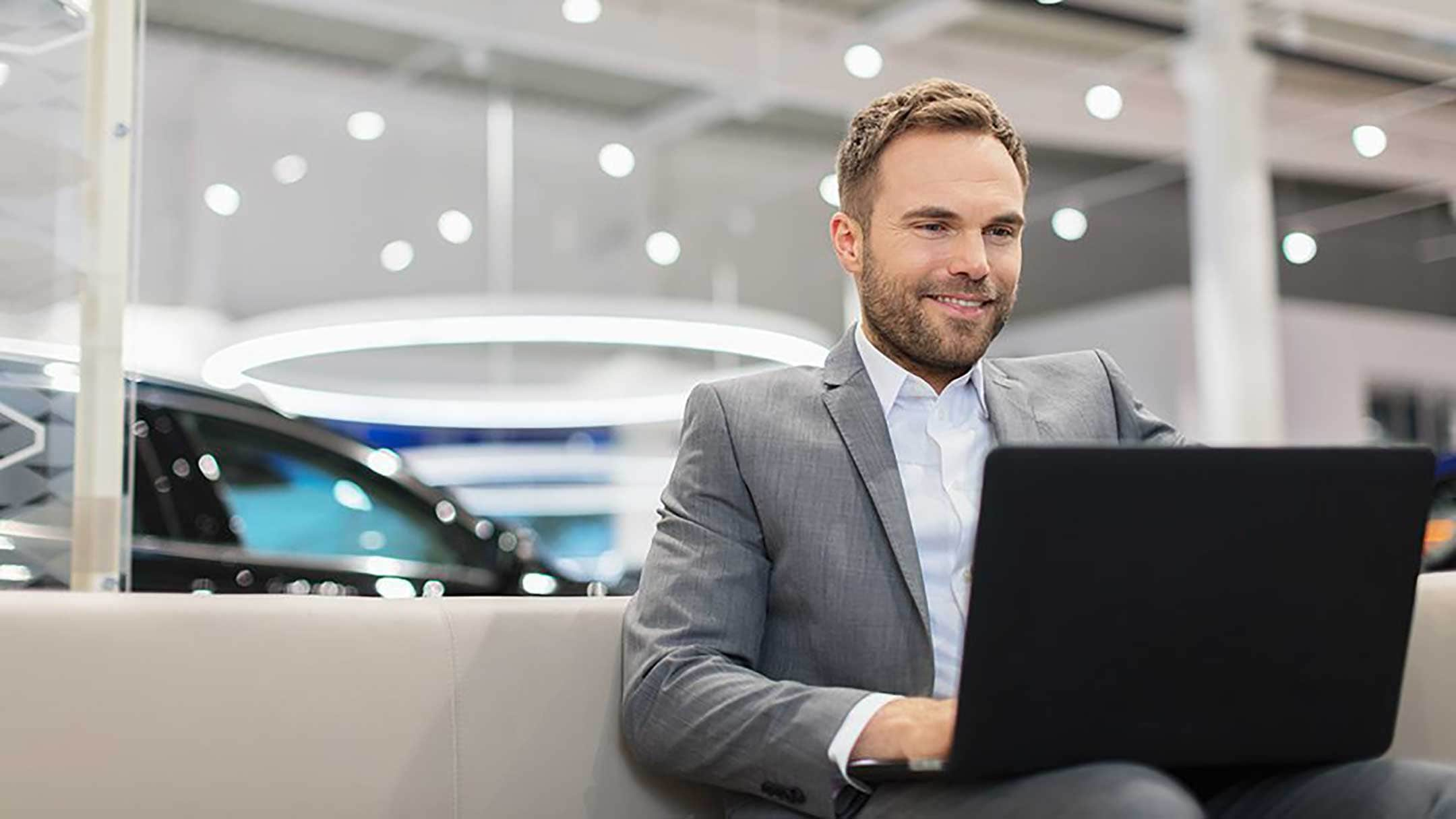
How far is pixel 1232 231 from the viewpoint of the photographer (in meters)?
8.38

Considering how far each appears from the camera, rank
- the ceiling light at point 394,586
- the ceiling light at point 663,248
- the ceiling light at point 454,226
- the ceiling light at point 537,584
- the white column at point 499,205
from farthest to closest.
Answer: the ceiling light at point 663,248 < the white column at point 499,205 < the ceiling light at point 454,226 < the ceiling light at point 537,584 < the ceiling light at point 394,586

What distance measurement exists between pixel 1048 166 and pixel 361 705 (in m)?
9.80

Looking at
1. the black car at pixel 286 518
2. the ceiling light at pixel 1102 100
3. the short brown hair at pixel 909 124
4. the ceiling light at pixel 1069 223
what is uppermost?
the ceiling light at pixel 1102 100

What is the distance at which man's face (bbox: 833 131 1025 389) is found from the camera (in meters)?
1.87

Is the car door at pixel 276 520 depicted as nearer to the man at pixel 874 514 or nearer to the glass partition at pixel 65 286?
the glass partition at pixel 65 286

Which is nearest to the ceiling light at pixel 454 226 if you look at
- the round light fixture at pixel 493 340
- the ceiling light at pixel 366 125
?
the round light fixture at pixel 493 340

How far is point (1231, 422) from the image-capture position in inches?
325

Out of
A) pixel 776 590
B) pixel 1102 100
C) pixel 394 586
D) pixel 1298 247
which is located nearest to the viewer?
pixel 776 590

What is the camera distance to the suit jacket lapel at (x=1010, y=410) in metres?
1.90

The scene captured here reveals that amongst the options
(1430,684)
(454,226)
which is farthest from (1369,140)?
(1430,684)

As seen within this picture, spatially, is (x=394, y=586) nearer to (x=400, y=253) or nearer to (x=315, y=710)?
(x=315, y=710)

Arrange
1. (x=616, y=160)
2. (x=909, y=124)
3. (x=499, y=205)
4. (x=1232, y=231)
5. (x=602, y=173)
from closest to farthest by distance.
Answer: (x=909, y=124) < (x=499, y=205) < (x=1232, y=231) < (x=602, y=173) < (x=616, y=160)

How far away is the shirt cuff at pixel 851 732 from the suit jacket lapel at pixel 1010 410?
Answer: 1.48 ft

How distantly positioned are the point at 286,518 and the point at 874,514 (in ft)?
9.83
